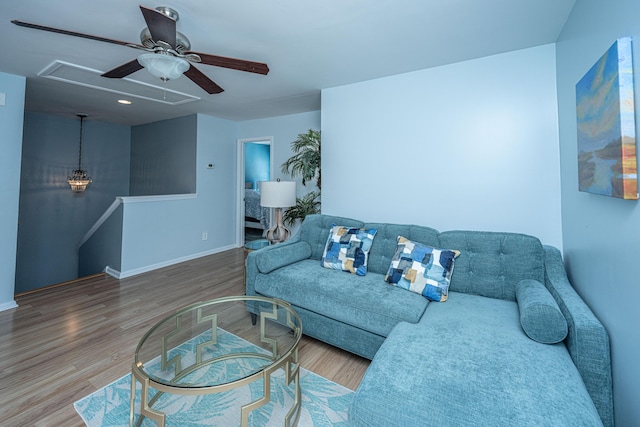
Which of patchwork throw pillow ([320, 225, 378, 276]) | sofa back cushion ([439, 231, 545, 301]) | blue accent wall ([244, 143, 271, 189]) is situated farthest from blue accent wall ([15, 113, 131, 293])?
sofa back cushion ([439, 231, 545, 301])

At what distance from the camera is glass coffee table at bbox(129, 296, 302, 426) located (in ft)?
4.17

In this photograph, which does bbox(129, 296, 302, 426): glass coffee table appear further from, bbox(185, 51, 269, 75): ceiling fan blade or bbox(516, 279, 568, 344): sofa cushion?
bbox(185, 51, 269, 75): ceiling fan blade

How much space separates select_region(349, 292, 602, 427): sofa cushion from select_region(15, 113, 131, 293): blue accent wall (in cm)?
619

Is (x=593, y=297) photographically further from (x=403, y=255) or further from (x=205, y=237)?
(x=205, y=237)

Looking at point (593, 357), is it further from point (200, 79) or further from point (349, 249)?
point (200, 79)

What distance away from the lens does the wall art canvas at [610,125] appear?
111 cm

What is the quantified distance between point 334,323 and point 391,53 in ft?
7.46

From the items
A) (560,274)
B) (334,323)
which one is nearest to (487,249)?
(560,274)

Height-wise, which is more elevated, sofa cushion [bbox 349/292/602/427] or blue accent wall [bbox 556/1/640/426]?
blue accent wall [bbox 556/1/640/426]

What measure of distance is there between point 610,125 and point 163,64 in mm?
2403

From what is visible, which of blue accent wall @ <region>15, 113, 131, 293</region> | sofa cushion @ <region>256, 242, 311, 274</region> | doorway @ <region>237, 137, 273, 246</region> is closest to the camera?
sofa cushion @ <region>256, 242, 311, 274</region>

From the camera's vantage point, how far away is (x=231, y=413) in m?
1.47

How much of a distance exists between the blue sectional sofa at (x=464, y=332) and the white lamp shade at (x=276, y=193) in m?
0.60

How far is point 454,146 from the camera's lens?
2.48m
